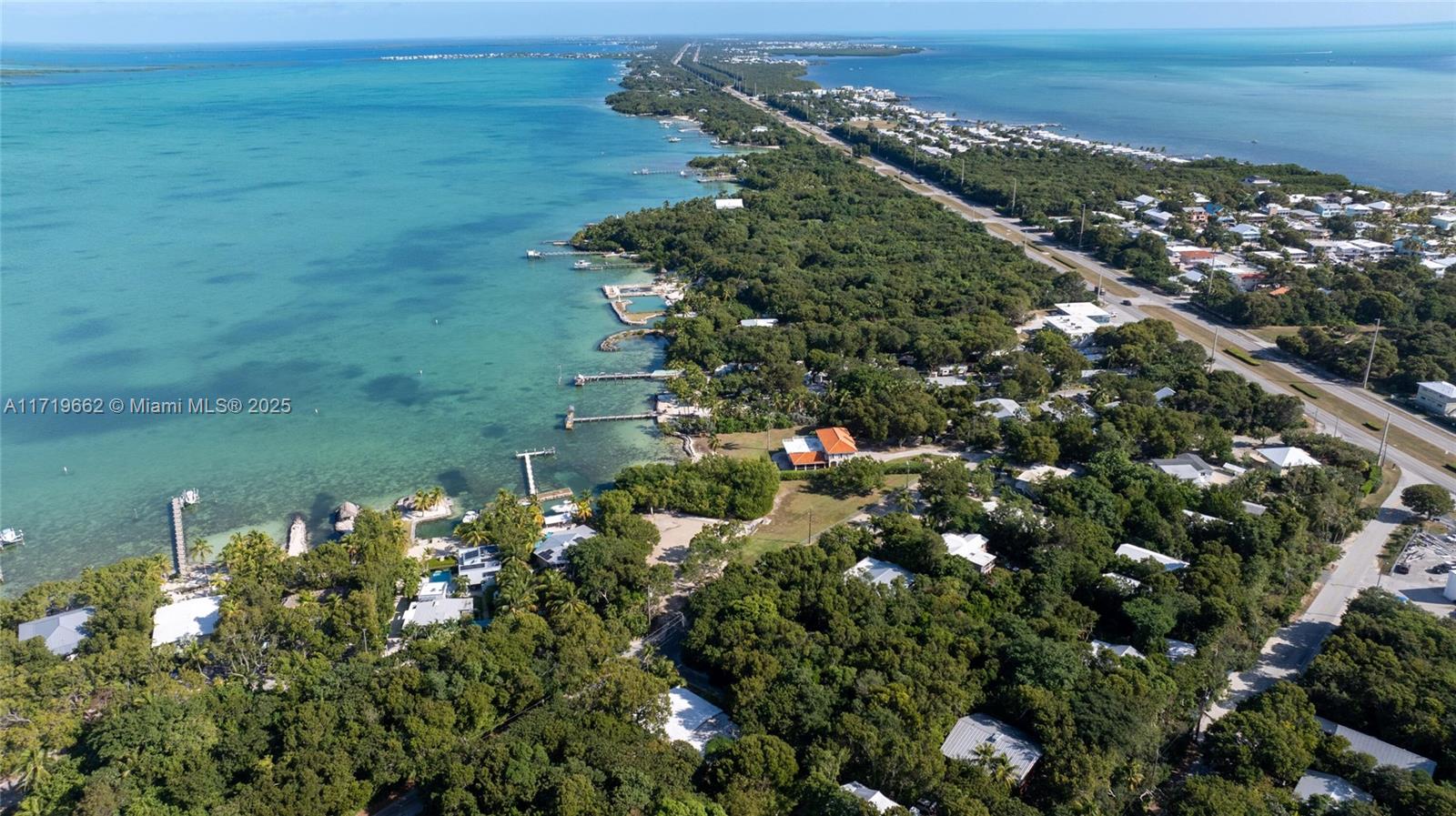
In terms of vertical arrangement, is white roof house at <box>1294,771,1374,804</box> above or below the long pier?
above

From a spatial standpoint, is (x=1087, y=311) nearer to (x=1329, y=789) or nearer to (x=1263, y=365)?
(x=1263, y=365)

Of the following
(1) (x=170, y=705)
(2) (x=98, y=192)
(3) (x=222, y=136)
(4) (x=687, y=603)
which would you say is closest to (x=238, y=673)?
(1) (x=170, y=705)

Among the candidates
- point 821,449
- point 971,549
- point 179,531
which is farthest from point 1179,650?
point 179,531

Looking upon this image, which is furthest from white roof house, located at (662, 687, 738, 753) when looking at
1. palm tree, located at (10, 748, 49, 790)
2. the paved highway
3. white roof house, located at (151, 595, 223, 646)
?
the paved highway

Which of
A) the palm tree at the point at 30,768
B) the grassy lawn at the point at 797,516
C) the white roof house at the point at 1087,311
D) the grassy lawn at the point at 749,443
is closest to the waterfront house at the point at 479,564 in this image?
the grassy lawn at the point at 797,516

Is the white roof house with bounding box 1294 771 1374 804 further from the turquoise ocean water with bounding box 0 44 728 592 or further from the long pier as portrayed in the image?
the long pier

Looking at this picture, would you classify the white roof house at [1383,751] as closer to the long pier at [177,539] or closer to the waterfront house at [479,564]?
the waterfront house at [479,564]
